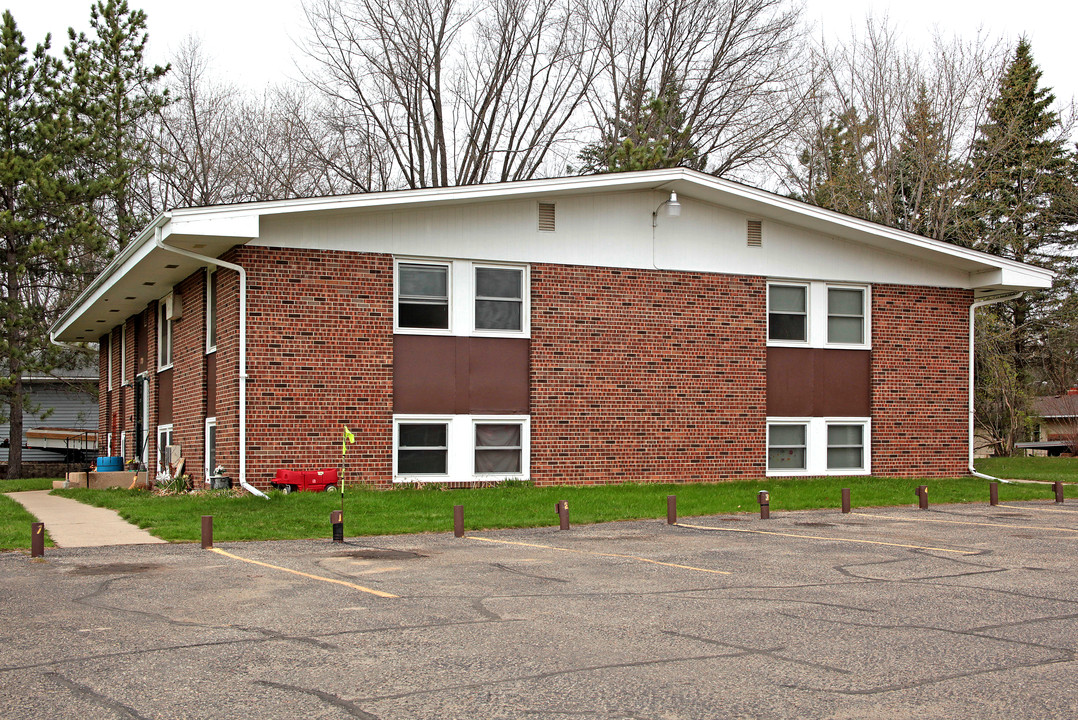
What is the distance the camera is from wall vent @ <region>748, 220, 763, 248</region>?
22.1 metres

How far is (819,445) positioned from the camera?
22734mm

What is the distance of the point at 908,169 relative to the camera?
109ft

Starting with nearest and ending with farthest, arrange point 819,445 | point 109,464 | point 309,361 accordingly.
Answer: point 309,361, point 819,445, point 109,464

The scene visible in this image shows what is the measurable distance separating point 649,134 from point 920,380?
18278 millimetres

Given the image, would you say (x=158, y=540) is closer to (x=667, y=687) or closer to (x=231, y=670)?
(x=231, y=670)

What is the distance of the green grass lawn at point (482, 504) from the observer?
48.7 ft

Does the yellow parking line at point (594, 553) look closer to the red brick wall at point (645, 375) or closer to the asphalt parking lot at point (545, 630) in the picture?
the asphalt parking lot at point (545, 630)

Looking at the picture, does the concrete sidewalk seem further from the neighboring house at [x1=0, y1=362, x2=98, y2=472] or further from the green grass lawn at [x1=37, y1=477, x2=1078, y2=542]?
the neighboring house at [x1=0, y1=362, x2=98, y2=472]

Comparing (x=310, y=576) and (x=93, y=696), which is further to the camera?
(x=310, y=576)

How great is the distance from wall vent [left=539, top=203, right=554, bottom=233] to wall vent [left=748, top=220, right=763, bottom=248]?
4337 mm

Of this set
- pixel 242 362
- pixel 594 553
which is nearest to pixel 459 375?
pixel 242 362

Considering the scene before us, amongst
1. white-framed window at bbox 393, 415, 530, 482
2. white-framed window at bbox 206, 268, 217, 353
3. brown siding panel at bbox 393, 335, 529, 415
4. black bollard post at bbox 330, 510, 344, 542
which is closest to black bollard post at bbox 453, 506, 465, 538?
black bollard post at bbox 330, 510, 344, 542

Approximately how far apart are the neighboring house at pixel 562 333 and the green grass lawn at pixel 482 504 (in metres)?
1.01

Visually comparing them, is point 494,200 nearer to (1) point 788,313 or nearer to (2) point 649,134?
(1) point 788,313
